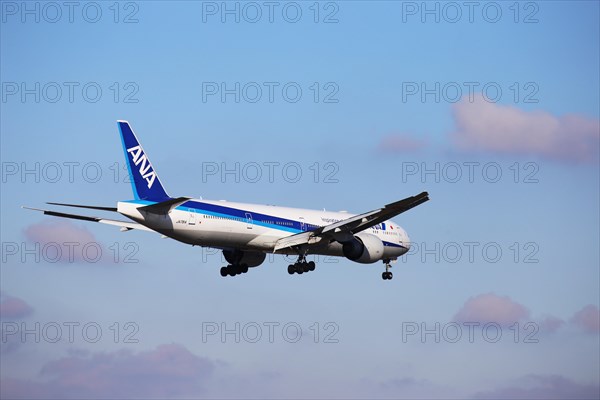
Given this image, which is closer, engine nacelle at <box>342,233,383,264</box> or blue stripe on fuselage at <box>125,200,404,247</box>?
blue stripe on fuselage at <box>125,200,404,247</box>

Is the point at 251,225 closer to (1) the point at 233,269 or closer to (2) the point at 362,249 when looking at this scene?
(1) the point at 233,269

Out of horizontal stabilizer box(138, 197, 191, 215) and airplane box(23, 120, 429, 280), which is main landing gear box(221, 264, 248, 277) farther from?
horizontal stabilizer box(138, 197, 191, 215)

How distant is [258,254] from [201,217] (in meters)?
10.0

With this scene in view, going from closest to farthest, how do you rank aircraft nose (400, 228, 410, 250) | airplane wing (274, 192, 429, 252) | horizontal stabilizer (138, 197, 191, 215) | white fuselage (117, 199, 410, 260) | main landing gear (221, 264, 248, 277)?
1. horizontal stabilizer (138, 197, 191, 215)
2. white fuselage (117, 199, 410, 260)
3. airplane wing (274, 192, 429, 252)
4. main landing gear (221, 264, 248, 277)
5. aircraft nose (400, 228, 410, 250)

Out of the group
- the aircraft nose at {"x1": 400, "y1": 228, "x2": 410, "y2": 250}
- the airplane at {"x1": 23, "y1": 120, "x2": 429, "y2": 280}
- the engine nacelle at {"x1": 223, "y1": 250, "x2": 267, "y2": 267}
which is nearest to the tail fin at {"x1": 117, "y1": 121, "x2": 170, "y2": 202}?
the airplane at {"x1": 23, "y1": 120, "x2": 429, "y2": 280}

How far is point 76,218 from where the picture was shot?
71875 mm

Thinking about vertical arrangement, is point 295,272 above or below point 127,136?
below

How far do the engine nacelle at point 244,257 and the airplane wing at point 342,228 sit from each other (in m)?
4.18

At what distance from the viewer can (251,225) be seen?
72.3 meters

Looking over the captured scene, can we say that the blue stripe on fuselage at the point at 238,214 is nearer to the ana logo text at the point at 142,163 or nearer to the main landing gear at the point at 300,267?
the ana logo text at the point at 142,163

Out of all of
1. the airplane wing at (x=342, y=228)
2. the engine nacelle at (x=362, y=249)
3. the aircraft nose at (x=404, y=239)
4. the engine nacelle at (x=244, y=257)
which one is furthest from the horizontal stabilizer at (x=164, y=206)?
the aircraft nose at (x=404, y=239)

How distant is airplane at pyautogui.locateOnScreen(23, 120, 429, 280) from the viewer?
67.8 meters

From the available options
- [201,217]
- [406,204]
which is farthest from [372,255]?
[201,217]

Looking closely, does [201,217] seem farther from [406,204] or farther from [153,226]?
[406,204]
